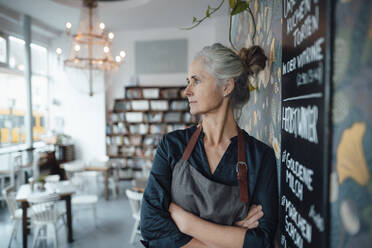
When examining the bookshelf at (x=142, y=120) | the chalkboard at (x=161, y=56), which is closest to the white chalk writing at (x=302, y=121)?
the bookshelf at (x=142, y=120)

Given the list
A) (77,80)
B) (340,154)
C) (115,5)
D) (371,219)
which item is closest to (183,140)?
(340,154)

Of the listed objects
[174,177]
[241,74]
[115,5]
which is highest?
[115,5]

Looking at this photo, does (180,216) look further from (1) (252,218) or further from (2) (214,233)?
(1) (252,218)

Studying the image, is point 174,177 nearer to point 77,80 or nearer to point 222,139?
point 222,139

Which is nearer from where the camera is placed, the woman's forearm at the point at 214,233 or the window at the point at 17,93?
the woman's forearm at the point at 214,233

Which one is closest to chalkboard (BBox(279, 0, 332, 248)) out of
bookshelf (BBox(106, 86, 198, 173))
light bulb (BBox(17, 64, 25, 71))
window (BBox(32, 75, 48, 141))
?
bookshelf (BBox(106, 86, 198, 173))

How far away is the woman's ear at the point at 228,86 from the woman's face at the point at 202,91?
20 millimetres

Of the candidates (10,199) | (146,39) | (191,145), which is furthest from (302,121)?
(146,39)

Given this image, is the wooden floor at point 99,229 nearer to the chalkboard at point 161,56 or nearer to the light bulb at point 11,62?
the light bulb at point 11,62

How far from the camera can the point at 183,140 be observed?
1.25 m

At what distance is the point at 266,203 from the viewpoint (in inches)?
42.3

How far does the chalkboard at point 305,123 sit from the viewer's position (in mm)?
680

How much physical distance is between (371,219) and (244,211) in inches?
24.1

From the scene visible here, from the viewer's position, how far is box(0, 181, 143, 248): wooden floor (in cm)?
382
